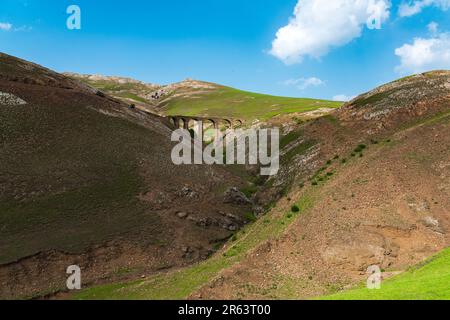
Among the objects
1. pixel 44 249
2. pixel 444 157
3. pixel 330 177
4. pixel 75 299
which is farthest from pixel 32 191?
pixel 444 157

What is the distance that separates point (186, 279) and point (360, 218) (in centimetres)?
1606

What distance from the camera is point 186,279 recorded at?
1336 inches

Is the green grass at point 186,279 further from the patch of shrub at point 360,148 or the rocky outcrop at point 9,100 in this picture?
the rocky outcrop at point 9,100

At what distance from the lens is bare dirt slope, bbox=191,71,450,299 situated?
99.3 ft

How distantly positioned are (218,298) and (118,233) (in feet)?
63.6

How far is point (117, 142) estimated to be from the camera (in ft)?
211

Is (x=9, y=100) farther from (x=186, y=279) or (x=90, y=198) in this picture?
(x=186, y=279)

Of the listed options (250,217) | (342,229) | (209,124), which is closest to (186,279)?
(342,229)

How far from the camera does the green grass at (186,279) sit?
32.4m

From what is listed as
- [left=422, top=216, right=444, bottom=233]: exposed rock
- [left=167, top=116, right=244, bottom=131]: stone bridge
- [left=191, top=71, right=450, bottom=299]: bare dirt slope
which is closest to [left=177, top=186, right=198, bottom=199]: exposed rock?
[left=191, top=71, right=450, bottom=299]: bare dirt slope

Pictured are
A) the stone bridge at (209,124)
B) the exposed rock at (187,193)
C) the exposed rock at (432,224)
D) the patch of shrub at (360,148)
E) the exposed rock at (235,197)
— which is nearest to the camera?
the exposed rock at (432,224)

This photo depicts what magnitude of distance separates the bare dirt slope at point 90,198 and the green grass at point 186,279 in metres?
2.61

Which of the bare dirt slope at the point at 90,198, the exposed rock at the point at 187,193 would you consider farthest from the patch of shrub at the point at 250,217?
the exposed rock at the point at 187,193

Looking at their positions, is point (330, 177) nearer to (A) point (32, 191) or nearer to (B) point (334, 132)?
(B) point (334, 132)
